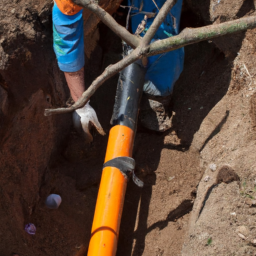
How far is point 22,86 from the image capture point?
219 centimetres

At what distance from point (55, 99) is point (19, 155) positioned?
22.6 inches

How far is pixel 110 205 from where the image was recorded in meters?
2.11

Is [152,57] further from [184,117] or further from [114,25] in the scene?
[114,25]

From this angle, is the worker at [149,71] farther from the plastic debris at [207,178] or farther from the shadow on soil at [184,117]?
the plastic debris at [207,178]

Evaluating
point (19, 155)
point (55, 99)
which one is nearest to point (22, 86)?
point (55, 99)

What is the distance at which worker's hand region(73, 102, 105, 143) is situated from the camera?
96.6 inches

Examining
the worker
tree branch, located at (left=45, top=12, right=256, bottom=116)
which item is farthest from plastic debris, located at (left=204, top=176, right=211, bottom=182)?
tree branch, located at (left=45, top=12, right=256, bottom=116)

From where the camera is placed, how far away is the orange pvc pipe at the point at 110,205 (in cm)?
202

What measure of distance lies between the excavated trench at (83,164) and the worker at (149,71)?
0.15m

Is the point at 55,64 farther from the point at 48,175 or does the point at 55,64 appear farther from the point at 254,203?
the point at 254,203

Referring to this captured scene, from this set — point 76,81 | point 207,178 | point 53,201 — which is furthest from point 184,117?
point 53,201

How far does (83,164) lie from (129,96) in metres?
0.74

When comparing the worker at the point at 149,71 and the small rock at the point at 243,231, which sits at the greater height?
the worker at the point at 149,71

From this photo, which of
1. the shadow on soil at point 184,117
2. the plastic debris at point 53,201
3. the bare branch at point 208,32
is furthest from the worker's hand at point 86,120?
the bare branch at point 208,32
